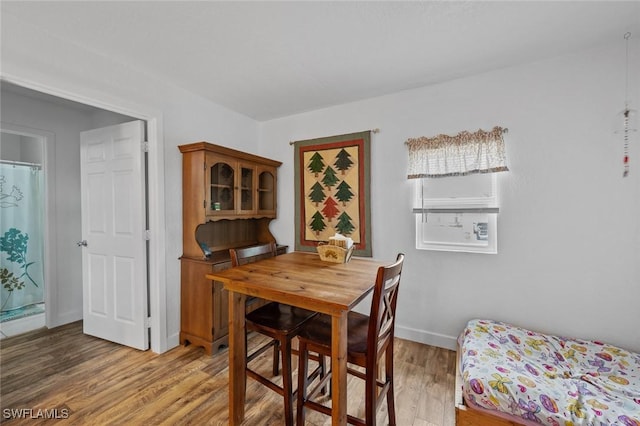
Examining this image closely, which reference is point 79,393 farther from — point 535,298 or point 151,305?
point 535,298

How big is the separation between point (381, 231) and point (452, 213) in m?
0.69

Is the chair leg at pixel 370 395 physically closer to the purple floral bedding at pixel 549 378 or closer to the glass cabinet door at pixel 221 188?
the purple floral bedding at pixel 549 378

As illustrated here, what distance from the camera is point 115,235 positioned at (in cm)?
258

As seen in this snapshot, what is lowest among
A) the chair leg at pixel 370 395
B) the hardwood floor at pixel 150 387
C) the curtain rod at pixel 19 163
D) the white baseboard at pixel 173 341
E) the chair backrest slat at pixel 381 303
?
the hardwood floor at pixel 150 387

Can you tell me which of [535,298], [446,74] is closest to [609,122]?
[446,74]

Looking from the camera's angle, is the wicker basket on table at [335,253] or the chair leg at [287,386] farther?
the wicker basket on table at [335,253]

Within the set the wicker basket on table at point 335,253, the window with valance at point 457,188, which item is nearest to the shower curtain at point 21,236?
the wicker basket on table at point 335,253

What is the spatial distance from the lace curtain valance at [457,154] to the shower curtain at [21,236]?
4012mm

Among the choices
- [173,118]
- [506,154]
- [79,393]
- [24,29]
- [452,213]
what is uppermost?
[24,29]

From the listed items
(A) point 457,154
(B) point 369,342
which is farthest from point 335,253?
(A) point 457,154

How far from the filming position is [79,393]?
192cm

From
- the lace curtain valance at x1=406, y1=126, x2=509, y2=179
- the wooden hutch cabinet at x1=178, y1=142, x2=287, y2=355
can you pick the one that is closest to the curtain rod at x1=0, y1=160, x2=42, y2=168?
the wooden hutch cabinet at x1=178, y1=142, x2=287, y2=355

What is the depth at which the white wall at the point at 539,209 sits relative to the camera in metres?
2.01

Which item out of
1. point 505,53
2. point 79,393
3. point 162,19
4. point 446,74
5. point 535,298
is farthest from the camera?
point 446,74
